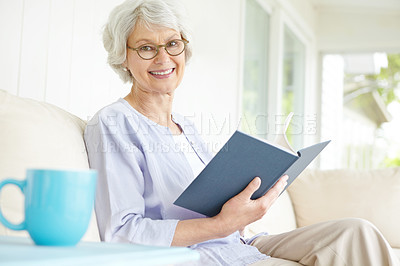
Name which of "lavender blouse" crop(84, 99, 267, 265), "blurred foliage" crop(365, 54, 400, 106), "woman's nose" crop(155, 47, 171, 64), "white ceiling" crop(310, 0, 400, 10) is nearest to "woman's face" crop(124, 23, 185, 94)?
"woman's nose" crop(155, 47, 171, 64)

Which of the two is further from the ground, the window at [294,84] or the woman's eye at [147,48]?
the window at [294,84]

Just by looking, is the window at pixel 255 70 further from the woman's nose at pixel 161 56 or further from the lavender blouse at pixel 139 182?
the lavender blouse at pixel 139 182

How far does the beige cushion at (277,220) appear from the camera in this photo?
2402 millimetres

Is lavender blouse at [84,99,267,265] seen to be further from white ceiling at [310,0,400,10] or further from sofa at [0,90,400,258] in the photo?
white ceiling at [310,0,400,10]

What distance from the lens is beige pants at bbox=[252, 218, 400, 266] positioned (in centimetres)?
147

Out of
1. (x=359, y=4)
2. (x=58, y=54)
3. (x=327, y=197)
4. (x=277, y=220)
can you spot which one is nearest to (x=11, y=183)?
(x=58, y=54)

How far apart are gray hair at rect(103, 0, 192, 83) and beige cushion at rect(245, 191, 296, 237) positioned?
111 cm

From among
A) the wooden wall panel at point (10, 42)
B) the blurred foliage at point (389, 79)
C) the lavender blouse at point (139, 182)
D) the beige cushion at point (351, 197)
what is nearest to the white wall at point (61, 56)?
the wooden wall panel at point (10, 42)

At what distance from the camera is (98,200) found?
128 cm

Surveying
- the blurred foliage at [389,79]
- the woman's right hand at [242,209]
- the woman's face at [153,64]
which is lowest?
the woman's right hand at [242,209]

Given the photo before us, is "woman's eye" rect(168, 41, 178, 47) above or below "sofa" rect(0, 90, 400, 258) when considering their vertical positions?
above

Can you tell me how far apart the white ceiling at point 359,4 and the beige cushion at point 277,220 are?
11.3 ft

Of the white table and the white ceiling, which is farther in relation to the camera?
the white ceiling

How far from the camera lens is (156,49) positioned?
1621 mm
